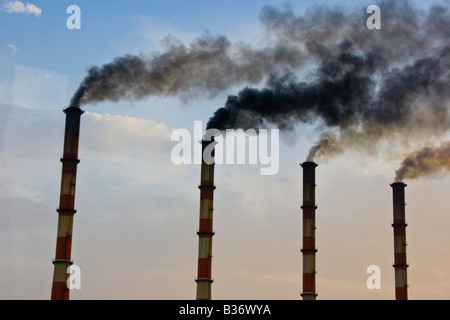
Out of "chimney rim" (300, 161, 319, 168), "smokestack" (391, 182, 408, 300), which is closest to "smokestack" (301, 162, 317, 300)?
"chimney rim" (300, 161, 319, 168)

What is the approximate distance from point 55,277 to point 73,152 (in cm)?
621

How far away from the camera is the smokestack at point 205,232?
34.3 meters

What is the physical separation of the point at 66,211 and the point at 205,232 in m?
7.29

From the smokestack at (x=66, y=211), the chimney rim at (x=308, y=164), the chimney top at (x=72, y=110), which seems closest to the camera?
the smokestack at (x=66, y=211)

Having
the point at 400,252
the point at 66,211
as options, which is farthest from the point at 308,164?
the point at 66,211

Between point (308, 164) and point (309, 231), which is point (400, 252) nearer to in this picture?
point (309, 231)

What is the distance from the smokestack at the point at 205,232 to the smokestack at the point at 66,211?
21.9 ft

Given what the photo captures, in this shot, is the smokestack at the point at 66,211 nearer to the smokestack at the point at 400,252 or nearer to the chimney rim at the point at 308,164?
the chimney rim at the point at 308,164

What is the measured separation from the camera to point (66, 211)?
32.3 metres

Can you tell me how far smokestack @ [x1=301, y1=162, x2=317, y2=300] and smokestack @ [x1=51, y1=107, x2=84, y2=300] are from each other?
1309 centimetres

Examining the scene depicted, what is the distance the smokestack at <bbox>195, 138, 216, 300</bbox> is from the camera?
34.3 metres

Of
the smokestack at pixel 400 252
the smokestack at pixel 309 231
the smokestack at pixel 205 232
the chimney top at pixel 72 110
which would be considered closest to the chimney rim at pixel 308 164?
the smokestack at pixel 309 231
